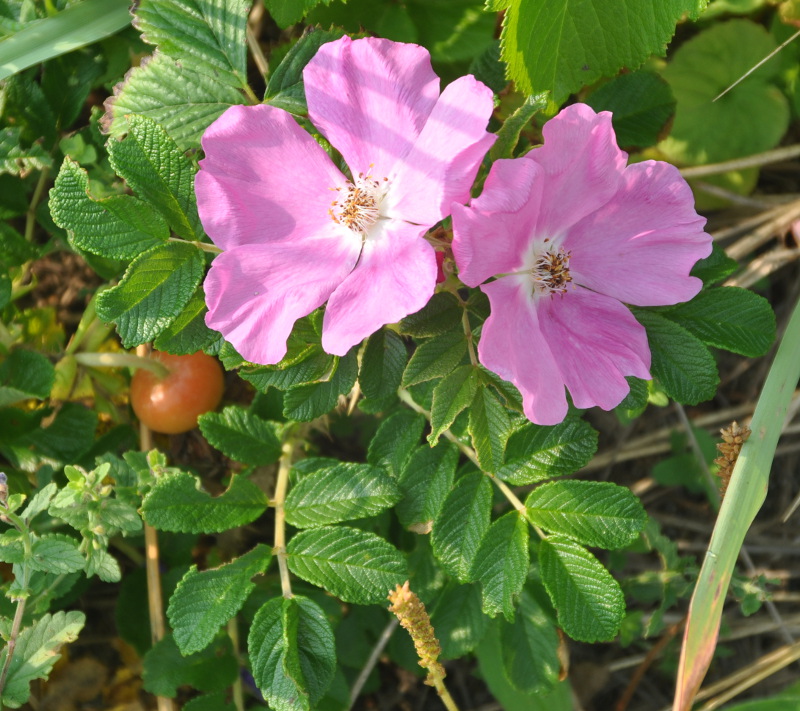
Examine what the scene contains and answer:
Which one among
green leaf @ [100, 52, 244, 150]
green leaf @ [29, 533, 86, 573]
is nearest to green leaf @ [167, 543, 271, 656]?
green leaf @ [29, 533, 86, 573]

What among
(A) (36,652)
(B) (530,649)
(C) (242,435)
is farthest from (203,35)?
(B) (530,649)

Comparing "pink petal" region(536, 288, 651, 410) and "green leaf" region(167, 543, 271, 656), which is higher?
"pink petal" region(536, 288, 651, 410)

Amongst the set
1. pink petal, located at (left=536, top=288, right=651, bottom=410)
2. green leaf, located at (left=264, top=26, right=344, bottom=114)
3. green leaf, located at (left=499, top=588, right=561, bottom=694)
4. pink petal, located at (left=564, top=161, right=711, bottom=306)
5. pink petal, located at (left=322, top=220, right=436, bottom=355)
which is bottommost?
green leaf, located at (left=499, top=588, right=561, bottom=694)

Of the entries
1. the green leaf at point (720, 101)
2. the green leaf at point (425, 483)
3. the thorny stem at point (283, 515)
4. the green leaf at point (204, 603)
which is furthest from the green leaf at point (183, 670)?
the green leaf at point (720, 101)

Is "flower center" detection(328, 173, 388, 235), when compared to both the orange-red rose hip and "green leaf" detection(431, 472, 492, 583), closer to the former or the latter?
"green leaf" detection(431, 472, 492, 583)

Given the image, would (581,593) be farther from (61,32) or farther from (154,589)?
(61,32)

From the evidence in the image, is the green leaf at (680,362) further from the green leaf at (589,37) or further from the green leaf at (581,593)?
the green leaf at (589,37)

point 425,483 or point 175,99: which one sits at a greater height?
point 175,99

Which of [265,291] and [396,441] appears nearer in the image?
[265,291]
